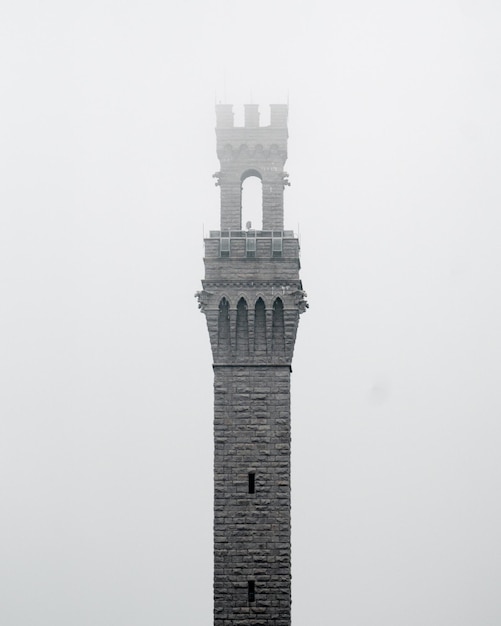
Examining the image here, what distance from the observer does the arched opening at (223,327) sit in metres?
53.9

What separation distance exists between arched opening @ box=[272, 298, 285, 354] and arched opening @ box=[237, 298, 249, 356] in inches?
45.6

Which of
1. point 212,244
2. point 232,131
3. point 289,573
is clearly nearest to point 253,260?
point 212,244

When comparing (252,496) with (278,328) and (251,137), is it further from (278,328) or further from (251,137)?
(251,137)

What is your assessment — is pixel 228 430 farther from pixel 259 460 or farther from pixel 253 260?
pixel 253 260

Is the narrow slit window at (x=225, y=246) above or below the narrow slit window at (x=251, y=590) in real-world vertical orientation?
above

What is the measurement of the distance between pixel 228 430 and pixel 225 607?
23.8 feet

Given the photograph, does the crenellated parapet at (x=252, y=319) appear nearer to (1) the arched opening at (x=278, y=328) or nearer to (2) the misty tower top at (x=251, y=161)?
(1) the arched opening at (x=278, y=328)

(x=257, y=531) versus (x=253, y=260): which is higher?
(x=253, y=260)

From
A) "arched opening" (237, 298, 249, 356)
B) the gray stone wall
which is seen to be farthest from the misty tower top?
the gray stone wall

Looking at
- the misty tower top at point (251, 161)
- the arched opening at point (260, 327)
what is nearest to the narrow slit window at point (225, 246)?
the misty tower top at point (251, 161)

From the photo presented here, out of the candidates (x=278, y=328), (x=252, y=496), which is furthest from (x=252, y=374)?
(x=252, y=496)

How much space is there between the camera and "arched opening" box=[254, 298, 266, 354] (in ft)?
177

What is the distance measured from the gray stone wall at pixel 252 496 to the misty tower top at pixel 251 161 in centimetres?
726

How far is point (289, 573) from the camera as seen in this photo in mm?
52062
